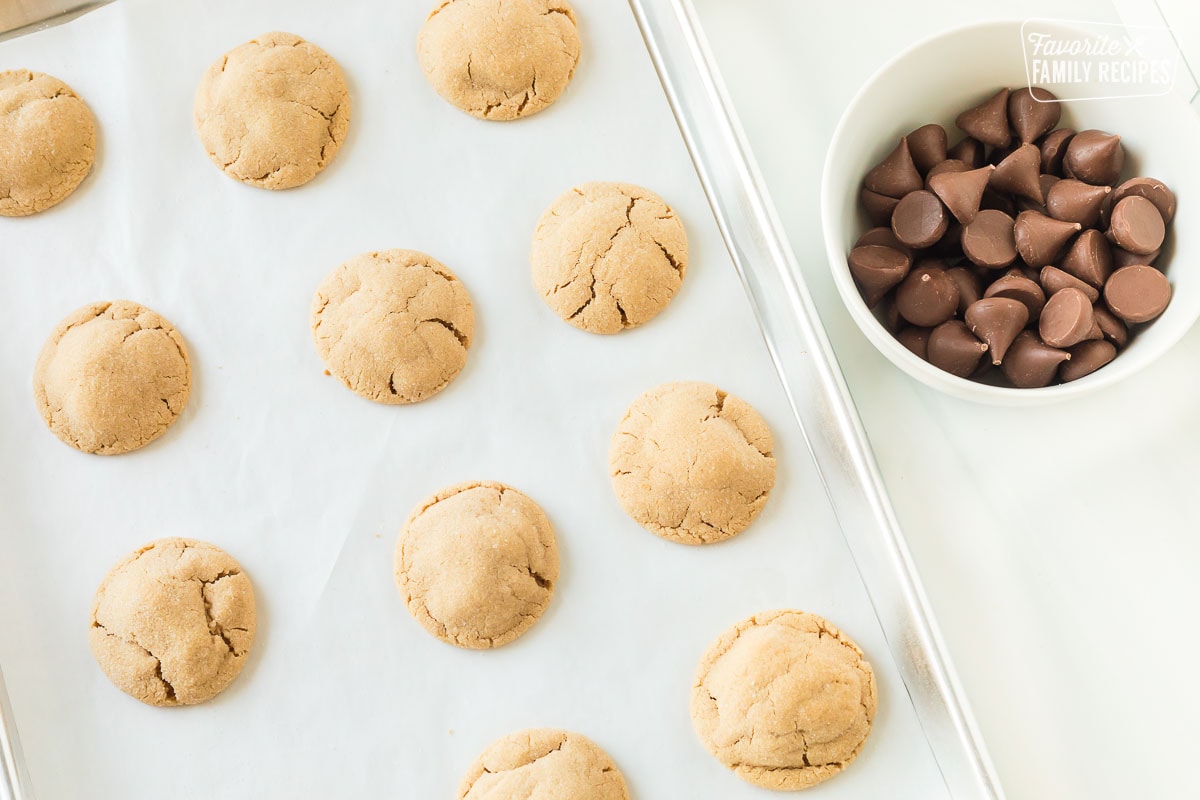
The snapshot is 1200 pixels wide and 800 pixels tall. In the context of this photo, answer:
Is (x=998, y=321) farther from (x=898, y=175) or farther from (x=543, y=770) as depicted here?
(x=543, y=770)

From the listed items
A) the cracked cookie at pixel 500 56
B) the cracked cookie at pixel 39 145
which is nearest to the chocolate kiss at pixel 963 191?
the cracked cookie at pixel 500 56

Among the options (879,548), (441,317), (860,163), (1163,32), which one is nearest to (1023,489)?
(879,548)

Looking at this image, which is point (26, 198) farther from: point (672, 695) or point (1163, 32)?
point (1163, 32)

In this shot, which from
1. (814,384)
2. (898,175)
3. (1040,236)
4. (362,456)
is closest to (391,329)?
(362,456)

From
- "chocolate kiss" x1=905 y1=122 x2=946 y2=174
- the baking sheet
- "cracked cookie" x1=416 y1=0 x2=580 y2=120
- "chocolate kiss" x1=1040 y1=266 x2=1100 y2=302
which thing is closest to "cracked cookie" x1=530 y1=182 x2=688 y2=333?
the baking sheet

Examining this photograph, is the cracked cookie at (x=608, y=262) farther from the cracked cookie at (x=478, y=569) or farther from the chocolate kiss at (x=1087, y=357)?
the chocolate kiss at (x=1087, y=357)

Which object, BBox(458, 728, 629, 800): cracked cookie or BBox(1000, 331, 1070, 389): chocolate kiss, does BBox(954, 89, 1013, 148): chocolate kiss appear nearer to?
BBox(1000, 331, 1070, 389): chocolate kiss
